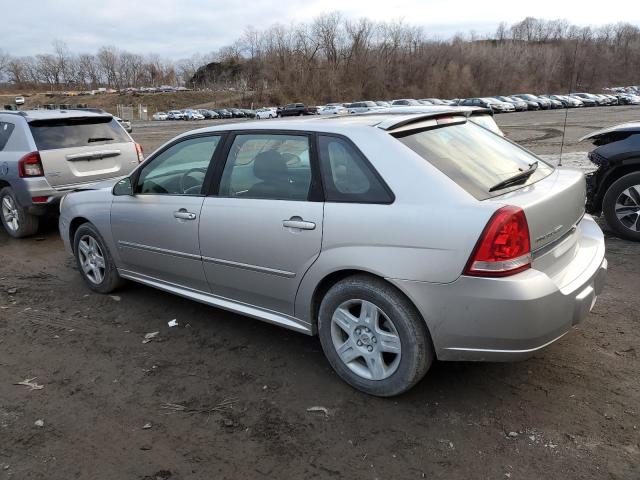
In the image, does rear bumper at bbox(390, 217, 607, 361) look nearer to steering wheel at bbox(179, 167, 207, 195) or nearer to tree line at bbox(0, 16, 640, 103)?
steering wheel at bbox(179, 167, 207, 195)

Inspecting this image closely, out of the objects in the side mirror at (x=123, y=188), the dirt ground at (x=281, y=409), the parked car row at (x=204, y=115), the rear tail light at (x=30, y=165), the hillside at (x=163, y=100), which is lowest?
the parked car row at (x=204, y=115)

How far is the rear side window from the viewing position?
23.9ft

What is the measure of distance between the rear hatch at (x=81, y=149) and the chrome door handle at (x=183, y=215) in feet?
12.7

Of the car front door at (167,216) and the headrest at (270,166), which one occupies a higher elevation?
the headrest at (270,166)

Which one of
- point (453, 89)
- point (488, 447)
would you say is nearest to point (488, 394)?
point (488, 447)

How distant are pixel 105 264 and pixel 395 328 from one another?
3.11 metres

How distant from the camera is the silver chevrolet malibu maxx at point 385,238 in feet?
8.79

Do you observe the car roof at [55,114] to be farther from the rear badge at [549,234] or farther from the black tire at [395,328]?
the rear badge at [549,234]

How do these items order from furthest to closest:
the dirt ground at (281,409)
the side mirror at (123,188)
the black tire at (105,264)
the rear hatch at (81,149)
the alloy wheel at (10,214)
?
1. the alloy wheel at (10,214)
2. the rear hatch at (81,149)
3. the black tire at (105,264)
4. the side mirror at (123,188)
5. the dirt ground at (281,409)

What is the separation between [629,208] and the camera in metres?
5.96

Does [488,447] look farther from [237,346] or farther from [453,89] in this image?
[453,89]

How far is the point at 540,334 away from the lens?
2.70 meters

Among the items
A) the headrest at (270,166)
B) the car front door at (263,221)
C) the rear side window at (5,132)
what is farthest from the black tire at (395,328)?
the rear side window at (5,132)

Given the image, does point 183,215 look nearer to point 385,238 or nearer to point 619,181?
point 385,238
